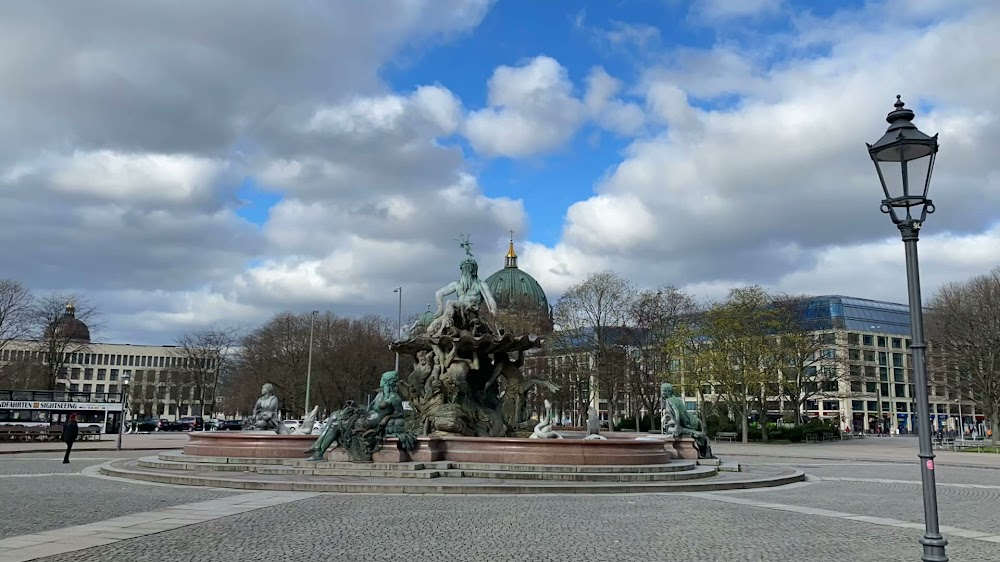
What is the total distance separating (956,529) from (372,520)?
29.1ft

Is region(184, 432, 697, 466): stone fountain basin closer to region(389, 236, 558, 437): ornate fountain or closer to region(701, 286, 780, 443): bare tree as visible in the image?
region(389, 236, 558, 437): ornate fountain

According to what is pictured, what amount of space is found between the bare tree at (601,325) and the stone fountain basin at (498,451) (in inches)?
1582

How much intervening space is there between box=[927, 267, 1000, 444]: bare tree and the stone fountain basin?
3916 centimetres

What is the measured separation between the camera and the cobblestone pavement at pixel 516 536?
29.6ft

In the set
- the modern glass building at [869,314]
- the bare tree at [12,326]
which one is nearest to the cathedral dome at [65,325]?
the bare tree at [12,326]

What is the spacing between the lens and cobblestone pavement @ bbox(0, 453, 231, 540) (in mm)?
11164

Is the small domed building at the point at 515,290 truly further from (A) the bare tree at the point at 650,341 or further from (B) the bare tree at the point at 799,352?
(B) the bare tree at the point at 799,352

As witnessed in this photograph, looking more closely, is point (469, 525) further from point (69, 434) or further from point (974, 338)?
point (974, 338)

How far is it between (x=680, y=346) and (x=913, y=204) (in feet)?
169

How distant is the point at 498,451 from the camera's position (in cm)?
1808

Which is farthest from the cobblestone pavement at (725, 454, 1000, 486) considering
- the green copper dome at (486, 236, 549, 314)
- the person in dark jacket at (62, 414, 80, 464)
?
the green copper dome at (486, 236, 549, 314)

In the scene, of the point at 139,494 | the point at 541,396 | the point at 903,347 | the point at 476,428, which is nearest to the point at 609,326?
the point at 541,396

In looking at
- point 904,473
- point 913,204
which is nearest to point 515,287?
point 904,473

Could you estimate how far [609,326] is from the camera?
198ft
